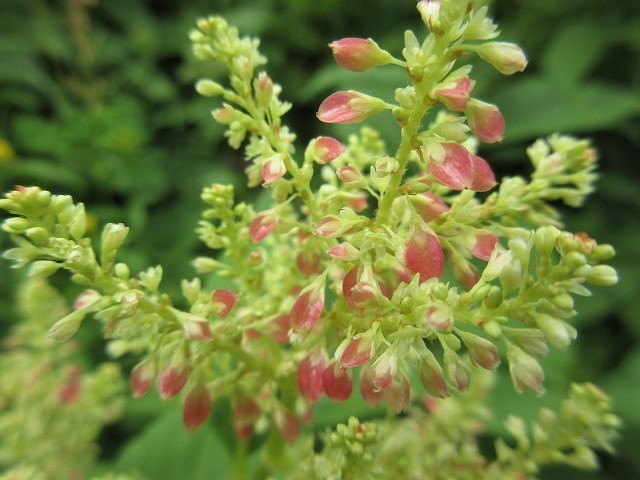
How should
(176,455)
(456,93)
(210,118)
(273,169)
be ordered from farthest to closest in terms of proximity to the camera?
(210,118) → (176,455) → (273,169) → (456,93)

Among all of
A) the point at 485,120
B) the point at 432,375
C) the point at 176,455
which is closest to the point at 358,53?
the point at 485,120

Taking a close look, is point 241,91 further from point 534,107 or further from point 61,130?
point 61,130

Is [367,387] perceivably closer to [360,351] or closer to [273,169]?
[360,351]

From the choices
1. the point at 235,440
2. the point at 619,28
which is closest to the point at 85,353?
the point at 235,440

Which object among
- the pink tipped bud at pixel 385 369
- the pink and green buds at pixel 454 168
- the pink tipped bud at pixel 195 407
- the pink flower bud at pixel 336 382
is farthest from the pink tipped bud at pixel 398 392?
the pink tipped bud at pixel 195 407

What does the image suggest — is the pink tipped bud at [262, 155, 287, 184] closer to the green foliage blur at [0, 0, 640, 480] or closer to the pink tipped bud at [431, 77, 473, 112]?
the pink tipped bud at [431, 77, 473, 112]

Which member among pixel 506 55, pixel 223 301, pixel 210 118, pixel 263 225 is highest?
pixel 210 118

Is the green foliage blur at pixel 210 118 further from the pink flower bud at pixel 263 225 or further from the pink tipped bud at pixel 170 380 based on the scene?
the pink flower bud at pixel 263 225
